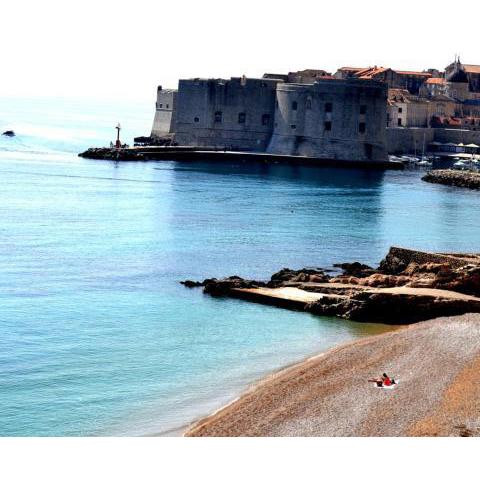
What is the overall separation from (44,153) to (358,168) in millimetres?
14015

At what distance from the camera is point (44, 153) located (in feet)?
184

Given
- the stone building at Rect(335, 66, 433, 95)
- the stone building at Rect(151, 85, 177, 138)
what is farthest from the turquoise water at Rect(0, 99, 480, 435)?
the stone building at Rect(335, 66, 433, 95)

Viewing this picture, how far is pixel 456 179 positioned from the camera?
1850 inches

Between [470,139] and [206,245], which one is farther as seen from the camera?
[470,139]

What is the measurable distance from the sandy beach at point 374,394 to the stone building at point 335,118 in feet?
117

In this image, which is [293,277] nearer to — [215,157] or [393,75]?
[215,157]

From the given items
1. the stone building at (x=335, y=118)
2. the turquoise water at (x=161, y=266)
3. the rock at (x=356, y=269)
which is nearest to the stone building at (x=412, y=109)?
A: the stone building at (x=335, y=118)

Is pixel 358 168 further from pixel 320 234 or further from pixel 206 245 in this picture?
pixel 206 245

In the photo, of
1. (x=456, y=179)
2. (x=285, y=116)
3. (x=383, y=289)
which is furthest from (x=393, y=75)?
(x=383, y=289)

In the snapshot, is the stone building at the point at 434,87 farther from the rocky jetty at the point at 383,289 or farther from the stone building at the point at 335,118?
the rocky jetty at the point at 383,289

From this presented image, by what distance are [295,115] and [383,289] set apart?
33.9 m

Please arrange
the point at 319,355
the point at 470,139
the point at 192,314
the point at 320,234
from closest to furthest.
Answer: the point at 319,355 → the point at 192,314 → the point at 320,234 → the point at 470,139
